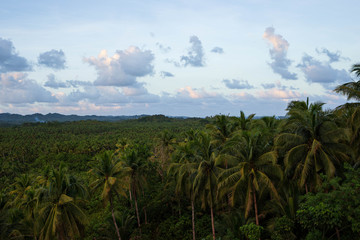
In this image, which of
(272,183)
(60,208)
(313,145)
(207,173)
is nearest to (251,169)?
(272,183)

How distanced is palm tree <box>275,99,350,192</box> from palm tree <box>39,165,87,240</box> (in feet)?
52.4

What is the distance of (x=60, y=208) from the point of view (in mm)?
18125

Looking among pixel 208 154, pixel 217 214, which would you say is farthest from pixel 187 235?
pixel 208 154

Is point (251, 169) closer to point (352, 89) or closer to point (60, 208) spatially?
point (352, 89)

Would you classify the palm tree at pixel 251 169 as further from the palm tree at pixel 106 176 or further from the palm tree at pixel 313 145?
the palm tree at pixel 106 176

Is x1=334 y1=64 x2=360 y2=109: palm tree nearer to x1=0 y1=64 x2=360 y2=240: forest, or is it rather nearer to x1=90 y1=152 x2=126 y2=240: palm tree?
x1=0 y1=64 x2=360 y2=240: forest

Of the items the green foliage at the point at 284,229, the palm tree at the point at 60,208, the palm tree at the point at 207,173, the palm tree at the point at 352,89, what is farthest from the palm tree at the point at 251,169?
the palm tree at the point at 60,208

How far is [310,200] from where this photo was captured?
15.7m

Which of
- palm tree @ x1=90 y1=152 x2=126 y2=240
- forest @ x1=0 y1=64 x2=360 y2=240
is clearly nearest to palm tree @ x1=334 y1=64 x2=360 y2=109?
forest @ x1=0 y1=64 x2=360 y2=240

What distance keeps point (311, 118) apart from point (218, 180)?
8724 millimetres

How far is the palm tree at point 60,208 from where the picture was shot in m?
17.5

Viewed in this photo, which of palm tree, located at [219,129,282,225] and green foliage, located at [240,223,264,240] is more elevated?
palm tree, located at [219,129,282,225]

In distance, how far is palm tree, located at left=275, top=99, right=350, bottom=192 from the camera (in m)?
17.3

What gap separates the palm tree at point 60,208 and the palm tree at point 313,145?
15958 mm
